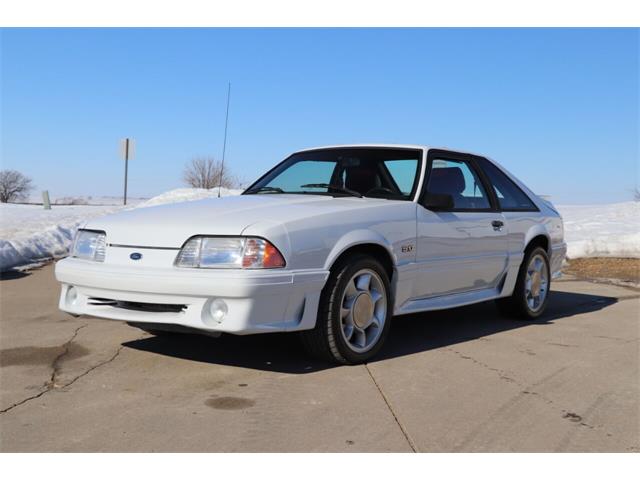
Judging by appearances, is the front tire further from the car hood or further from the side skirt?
the car hood

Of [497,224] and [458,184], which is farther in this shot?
[497,224]

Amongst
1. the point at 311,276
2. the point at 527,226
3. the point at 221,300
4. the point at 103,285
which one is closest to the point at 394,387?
the point at 311,276

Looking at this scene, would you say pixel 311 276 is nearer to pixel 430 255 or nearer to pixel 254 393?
pixel 254 393

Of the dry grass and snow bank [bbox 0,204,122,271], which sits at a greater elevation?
the dry grass

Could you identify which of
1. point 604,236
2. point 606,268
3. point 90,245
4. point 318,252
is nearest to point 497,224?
point 318,252

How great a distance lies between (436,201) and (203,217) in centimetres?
177

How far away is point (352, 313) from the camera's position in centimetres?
451

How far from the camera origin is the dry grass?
10.5 m

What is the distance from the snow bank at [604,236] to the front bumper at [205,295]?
9.42 metres

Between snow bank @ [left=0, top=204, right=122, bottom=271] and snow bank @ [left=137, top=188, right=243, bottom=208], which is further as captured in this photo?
snow bank @ [left=137, top=188, right=243, bottom=208]

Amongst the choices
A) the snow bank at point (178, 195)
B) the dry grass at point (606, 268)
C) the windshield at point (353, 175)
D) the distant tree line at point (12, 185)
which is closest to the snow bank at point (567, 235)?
the dry grass at point (606, 268)

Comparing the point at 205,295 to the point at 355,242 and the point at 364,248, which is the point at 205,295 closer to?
the point at 355,242

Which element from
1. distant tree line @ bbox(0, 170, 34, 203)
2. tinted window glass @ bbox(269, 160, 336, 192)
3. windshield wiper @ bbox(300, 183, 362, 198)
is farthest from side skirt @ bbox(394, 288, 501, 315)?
distant tree line @ bbox(0, 170, 34, 203)

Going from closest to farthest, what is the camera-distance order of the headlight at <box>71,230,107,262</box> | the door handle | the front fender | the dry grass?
the front fender, the headlight at <box>71,230,107,262</box>, the door handle, the dry grass
